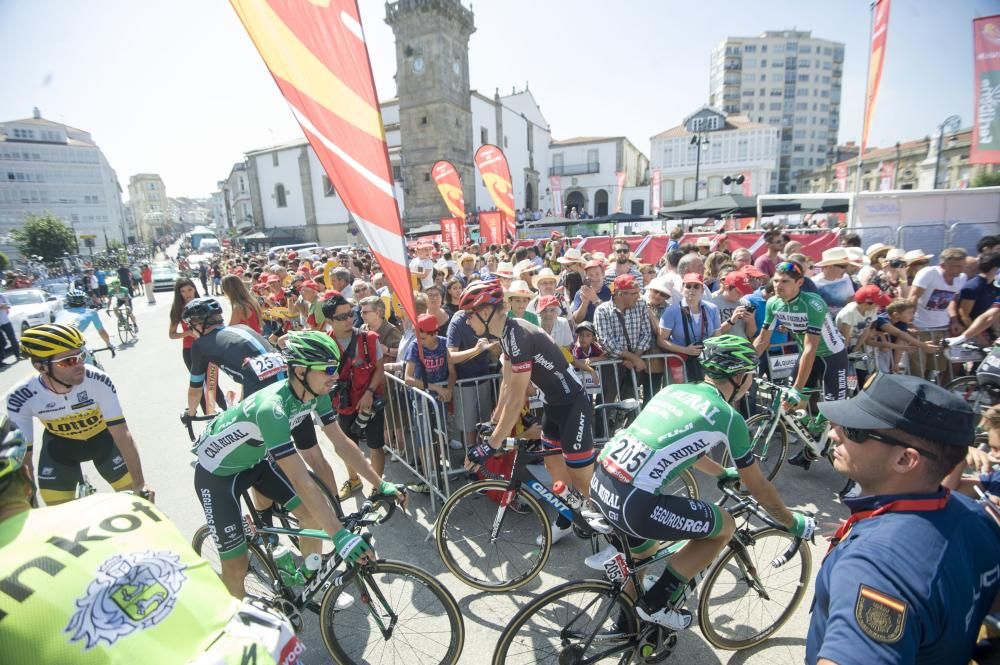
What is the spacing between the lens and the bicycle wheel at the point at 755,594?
279 centimetres

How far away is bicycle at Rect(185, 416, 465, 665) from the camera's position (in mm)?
2639

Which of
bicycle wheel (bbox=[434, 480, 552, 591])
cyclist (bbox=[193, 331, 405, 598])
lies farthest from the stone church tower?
cyclist (bbox=[193, 331, 405, 598])

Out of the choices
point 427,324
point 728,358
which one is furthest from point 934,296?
point 427,324

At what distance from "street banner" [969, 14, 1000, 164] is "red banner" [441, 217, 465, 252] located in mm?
12046

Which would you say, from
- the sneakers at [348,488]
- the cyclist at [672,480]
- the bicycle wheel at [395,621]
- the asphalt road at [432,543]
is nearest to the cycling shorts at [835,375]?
the asphalt road at [432,543]

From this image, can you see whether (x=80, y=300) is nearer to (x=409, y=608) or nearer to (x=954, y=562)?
(x=409, y=608)

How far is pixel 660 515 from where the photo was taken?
2.39 m

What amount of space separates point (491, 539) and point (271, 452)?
1.79 meters

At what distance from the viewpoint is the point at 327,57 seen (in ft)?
10.9

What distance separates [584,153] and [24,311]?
→ 213 ft

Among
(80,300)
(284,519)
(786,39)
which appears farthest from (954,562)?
(786,39)

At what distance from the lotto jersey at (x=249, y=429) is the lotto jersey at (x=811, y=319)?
4342 mm

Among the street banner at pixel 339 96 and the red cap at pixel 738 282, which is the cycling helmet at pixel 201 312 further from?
the red cap at pixel 738 282

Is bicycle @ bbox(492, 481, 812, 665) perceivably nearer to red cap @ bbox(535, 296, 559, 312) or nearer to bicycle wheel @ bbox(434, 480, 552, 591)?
bicycle wheel @ bbox(434, 480, 552, 591)
